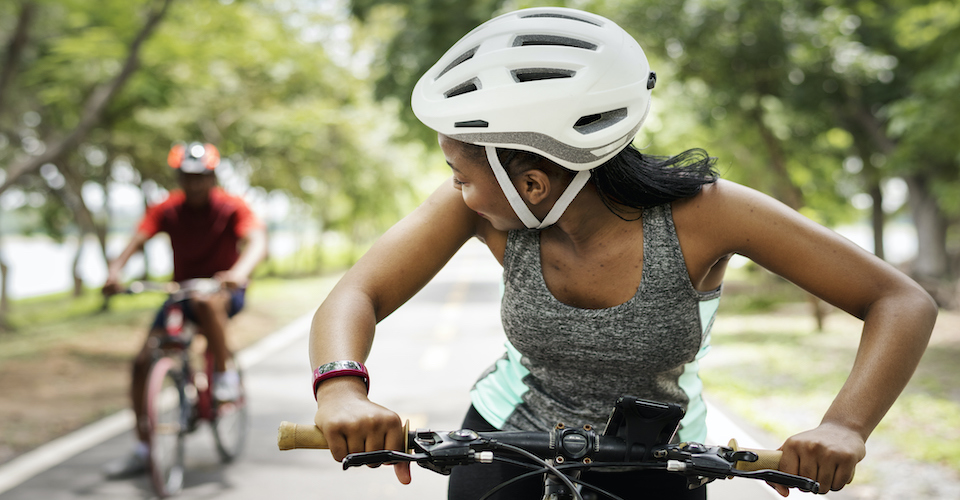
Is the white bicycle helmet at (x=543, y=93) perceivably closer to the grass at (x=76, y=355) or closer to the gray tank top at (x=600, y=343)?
the gray tank top at (x=600, y=343)

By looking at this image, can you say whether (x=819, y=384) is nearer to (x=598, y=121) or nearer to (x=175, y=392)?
(x=175, y=392)

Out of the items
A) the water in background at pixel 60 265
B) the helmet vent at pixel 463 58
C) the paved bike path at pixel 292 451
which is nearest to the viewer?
the helmet vent at pixel 463 58

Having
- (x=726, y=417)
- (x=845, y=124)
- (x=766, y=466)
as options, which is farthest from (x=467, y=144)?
(x=845, y=124)

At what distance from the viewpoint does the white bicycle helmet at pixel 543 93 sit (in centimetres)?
167

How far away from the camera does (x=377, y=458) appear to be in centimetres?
145

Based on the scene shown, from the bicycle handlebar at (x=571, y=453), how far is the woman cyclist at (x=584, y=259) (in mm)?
47

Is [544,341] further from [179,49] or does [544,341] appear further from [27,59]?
[27,59]

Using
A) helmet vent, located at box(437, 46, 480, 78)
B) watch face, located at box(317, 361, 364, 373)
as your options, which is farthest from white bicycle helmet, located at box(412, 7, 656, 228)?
watch face, located at box(317, 361, 364, 373)

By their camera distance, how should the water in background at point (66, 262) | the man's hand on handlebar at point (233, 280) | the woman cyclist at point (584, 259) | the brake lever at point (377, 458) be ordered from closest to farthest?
the brake lever at point (377, 458) < the woman cyclist at point (584, 259) < the man's hand on handlebar at point (233, 280) < the water in background at point (66, 262)

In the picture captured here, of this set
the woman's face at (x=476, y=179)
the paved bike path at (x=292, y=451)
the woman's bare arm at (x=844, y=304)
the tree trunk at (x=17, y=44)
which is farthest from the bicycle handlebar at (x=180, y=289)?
the tree trunk at (x=17, y=44)

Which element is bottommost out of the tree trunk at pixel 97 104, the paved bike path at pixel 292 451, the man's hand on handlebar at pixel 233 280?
the paved bike path at pixel 292 451

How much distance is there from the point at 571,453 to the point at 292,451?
188 inches

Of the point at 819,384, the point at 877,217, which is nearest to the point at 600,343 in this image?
the point at 819,384

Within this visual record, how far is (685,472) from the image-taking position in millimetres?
1527
